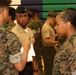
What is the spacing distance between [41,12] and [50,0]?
42 cm

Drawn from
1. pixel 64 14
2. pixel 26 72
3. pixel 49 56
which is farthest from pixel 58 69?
pixel 49 56

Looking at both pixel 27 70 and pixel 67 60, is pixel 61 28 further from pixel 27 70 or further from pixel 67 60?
pixel 27 70

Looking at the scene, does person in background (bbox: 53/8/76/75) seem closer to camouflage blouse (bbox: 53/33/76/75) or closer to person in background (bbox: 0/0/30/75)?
camouflage blouse (bbox: 53/33/76/75)

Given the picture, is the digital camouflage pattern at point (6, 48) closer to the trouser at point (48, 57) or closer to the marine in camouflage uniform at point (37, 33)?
the marine in camouflage uniform at point (37, 33)

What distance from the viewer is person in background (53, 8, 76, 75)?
1974 mm

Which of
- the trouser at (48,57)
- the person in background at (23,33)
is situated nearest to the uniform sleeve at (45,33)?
the trouser at (48,57)

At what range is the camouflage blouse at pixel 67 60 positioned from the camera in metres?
1.96

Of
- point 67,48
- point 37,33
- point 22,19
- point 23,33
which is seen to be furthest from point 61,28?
point 37,33

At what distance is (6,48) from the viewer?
6.95ft

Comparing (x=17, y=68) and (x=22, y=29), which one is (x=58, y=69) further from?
(x=22, y=29)

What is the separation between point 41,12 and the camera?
24.3 ft

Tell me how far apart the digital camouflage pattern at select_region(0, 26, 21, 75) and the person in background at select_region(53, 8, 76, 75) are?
13.8 inches

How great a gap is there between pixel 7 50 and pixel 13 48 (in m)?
0.05

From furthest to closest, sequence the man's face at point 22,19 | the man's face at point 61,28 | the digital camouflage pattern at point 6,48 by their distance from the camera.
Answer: the man's face at point 22,19 → the man's face at point 61,28 → the digital camouflage pattern at point 6,48
